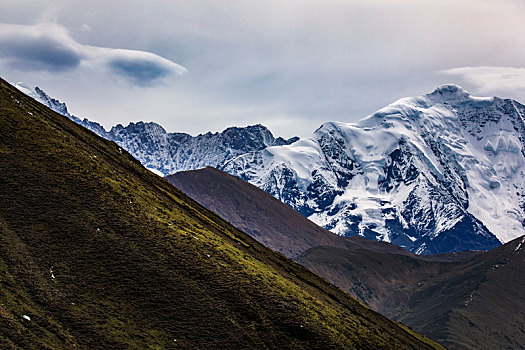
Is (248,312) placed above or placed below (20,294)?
Result: above

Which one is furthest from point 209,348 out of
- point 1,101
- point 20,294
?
point 1,101

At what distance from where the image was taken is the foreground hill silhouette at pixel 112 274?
3521 inches

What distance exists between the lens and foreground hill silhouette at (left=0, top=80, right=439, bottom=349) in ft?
293

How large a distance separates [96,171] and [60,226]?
85.9 feet

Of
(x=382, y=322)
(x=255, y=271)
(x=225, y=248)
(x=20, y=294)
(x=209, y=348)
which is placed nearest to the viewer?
(x=20, y=294)

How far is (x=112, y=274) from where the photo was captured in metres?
103

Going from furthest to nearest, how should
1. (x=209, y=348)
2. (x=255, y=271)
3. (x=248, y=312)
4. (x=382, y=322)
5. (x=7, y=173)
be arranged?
1. (x=382, y=322)
2. (x=255, y=271)
3. (x=7, y=173)
4. (x=248, y=312)
5. (x=209, y=348)

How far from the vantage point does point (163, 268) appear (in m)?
110

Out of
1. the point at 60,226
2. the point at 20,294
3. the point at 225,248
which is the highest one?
the point at 225,248

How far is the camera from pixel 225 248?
135 m

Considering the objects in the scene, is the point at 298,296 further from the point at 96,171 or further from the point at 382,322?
the point at 382,322

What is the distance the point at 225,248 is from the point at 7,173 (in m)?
50.6

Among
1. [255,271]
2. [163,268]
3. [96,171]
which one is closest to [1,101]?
[96,171]

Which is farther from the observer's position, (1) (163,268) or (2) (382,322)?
(2) (382,322)
